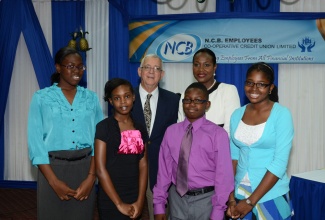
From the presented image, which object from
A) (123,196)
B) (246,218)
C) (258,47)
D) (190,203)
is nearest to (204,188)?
(190,203)

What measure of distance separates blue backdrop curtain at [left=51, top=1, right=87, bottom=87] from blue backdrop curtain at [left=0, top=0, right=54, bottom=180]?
0.21m

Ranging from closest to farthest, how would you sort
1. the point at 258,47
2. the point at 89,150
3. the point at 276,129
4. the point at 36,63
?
the point at 276,129 < the point at 89,150 < the point at 258,47 < the point at 36,63

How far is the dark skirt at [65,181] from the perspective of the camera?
8.86ft

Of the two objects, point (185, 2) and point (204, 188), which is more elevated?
point (185, 2)

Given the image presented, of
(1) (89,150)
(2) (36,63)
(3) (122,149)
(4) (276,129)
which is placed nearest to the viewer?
(4) (276,129)

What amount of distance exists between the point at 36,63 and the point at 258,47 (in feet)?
10.2

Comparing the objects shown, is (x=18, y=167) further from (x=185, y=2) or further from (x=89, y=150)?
(x=89, y=150)

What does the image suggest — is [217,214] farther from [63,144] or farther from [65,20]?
[65,20]

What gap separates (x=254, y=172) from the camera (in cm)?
239

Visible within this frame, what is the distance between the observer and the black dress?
2.52 metres

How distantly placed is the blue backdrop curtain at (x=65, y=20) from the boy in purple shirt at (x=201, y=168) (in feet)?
12.4

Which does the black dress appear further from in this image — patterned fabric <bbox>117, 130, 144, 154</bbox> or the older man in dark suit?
the older man in dark suit

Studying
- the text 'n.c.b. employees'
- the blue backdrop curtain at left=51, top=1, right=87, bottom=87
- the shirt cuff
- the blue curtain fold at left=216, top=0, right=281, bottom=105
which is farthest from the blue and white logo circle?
the shirt cuff

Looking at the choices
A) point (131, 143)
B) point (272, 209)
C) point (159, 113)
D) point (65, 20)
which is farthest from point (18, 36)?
point (272, 209)
